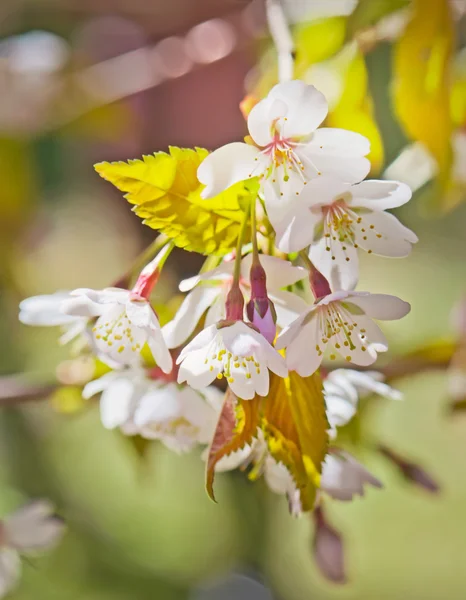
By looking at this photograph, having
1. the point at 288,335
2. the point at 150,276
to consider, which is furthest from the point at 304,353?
the point at 150,276

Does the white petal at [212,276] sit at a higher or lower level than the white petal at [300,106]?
lower

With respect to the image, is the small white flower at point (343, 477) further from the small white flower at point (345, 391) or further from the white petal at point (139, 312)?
the white petal at point (139, 312)

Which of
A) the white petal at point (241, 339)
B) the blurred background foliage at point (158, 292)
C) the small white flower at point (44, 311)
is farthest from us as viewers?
the blurred background foliage at point (158, 292)

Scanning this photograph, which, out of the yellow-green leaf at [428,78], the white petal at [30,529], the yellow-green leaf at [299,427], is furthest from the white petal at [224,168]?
the white petal at [30,529]

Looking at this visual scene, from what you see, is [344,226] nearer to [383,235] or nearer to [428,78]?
[383,235]

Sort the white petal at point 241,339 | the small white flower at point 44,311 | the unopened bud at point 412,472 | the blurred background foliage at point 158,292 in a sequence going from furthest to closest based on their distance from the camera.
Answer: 1. the blurred background foliage at point 158,292
2. the unopened bud at point 412,472
3. the small white flower at point 44,311
4. the white petal at point 241,339

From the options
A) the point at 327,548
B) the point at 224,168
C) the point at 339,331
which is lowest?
the point at 327,548
